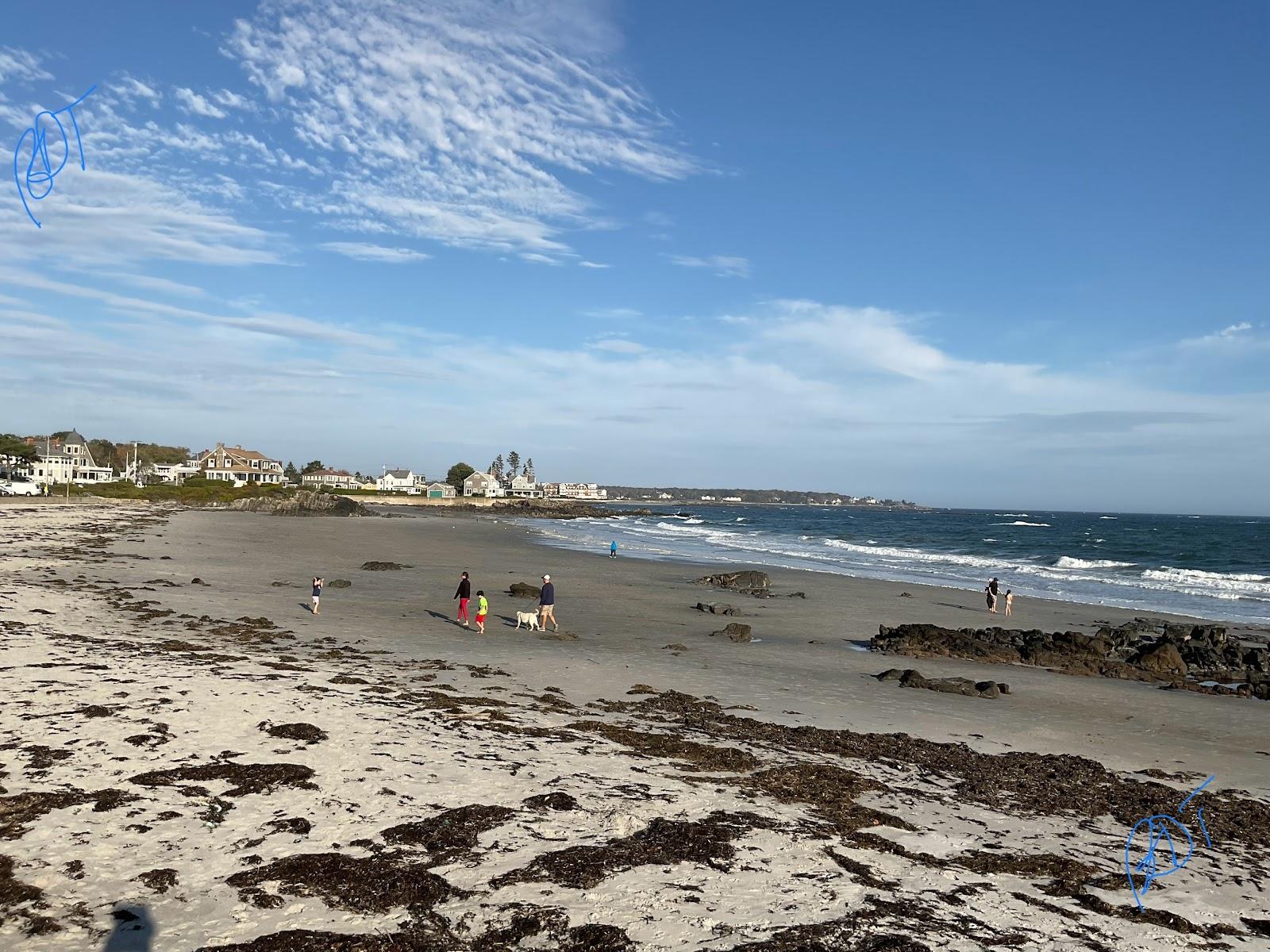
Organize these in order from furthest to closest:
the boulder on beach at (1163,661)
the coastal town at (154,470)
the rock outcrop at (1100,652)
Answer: the coastal town at (154,470) < the boulder on beach at (1163,661) < the rock outcrop at (1100,652)

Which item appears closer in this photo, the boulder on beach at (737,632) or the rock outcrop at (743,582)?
the boulder on beach at (737,632)

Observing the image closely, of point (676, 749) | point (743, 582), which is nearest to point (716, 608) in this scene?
point (743, 582)

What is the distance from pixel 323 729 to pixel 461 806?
3147 mm

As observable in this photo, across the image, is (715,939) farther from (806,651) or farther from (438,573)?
(438,573)

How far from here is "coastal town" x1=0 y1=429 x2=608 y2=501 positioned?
11965 cm

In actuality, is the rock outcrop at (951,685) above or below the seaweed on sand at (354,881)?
below

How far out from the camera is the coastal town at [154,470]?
11965cm

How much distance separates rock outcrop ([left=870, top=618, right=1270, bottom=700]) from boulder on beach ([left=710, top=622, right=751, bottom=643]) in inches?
131

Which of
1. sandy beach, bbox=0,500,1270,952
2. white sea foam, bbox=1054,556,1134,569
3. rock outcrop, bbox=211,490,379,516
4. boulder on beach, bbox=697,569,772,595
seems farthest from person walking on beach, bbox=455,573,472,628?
rock outcrop, bbox=211,490,379,516

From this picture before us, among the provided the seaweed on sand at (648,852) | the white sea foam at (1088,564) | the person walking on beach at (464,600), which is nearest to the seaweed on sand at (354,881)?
the seaweed on sand at (648,852)

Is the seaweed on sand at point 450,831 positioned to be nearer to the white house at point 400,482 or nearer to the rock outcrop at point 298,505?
the rock outcrop at point 298,505

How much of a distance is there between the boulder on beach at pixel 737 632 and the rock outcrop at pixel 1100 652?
3333 millimetres

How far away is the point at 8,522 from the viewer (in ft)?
149
